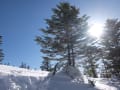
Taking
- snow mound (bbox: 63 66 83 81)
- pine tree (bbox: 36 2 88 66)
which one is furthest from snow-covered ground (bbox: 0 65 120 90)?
pine tree (bbox: 36 2 88 66)

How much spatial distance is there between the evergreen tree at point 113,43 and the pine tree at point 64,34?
490 centimetres

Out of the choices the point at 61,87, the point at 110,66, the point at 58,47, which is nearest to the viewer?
the point at 61,87

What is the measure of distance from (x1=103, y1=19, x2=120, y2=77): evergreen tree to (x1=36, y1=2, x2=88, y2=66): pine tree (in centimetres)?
490

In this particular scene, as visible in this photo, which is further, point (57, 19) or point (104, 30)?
point (104, 30)

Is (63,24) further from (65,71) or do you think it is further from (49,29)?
(65,71)

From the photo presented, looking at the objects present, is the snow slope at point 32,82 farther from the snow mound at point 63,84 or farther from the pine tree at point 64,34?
the pine tree at point 64,34

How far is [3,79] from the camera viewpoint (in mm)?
Result: 9234

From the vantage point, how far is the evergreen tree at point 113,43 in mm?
22312

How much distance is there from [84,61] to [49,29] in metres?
5.46

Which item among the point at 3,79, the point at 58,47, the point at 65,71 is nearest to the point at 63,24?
the point at 58,47

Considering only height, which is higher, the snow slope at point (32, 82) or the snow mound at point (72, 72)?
the snow mound at point (72, 72)

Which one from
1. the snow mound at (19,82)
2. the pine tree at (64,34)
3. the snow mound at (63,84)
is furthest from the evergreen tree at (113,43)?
the snow mound at (19,82)

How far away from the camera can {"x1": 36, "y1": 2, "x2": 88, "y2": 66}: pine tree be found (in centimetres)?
1995

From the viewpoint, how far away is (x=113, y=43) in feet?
78.9
